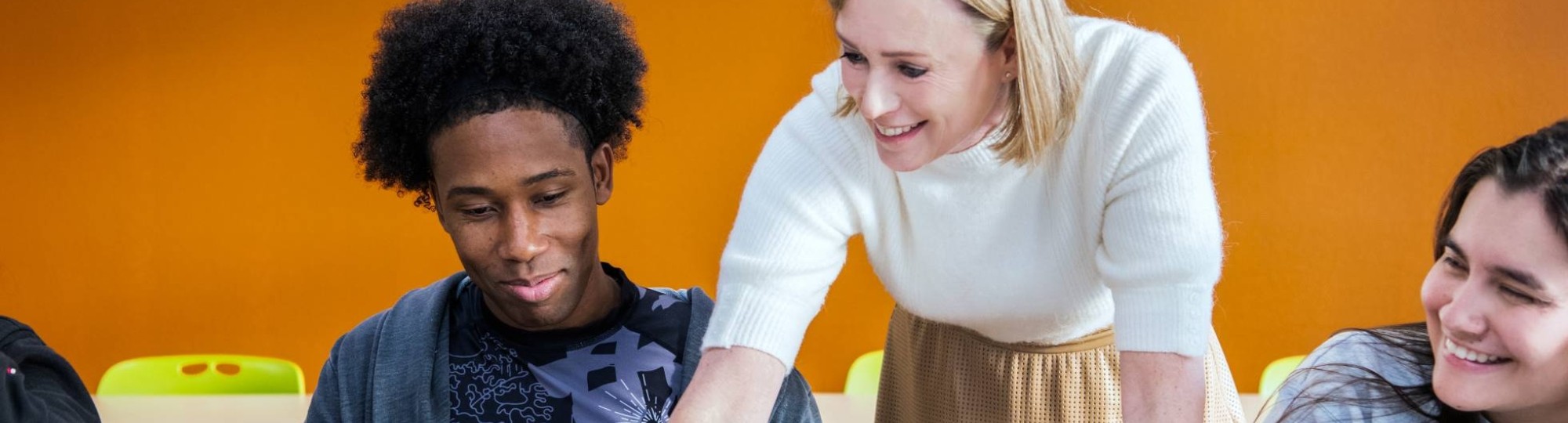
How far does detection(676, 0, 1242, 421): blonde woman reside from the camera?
119 cm

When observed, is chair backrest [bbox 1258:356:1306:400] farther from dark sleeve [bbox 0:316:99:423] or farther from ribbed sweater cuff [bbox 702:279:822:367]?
dark sleeve [bbox 0:316:99:423]

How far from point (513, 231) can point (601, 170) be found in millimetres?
162

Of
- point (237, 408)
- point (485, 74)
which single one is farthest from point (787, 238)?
point (237, 408)

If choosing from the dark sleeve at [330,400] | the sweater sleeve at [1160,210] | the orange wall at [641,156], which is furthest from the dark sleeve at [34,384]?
the orange wall at [641,156]

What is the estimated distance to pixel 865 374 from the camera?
2727 millimetres

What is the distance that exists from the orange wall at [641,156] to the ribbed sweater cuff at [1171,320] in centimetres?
217

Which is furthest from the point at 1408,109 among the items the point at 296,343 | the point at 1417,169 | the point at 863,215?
the point at 296,343

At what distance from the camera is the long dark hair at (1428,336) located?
3.97 feet

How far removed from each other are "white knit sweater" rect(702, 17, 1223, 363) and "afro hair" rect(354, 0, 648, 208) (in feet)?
0.89

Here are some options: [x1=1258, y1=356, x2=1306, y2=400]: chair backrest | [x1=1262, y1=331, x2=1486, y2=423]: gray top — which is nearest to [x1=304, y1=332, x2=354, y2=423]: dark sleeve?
[x1=1262, y1=331, x2=1486, y2=423]: gray top

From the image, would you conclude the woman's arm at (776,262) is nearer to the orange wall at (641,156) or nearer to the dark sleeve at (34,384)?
the dark sleeve at (34,384)

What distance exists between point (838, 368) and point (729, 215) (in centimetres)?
49

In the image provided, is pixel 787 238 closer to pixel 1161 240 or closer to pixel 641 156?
pixel 1161 240

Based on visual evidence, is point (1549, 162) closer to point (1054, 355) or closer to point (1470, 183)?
point (1470, 183)
